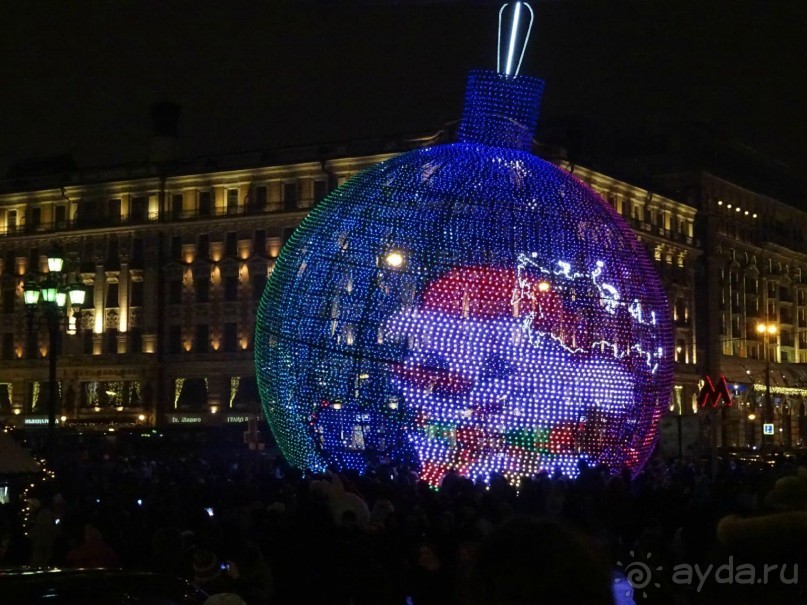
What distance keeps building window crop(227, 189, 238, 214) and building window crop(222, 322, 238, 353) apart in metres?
4.90

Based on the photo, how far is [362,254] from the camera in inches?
671

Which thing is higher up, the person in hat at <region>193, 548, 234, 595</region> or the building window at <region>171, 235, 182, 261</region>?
the building window at <region>171, 235, 182, 261</region>

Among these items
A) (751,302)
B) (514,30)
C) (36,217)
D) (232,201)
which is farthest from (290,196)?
(514,30)

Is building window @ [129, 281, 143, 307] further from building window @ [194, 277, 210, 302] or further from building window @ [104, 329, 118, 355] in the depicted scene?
building window @ [194, 277, 210, 302]

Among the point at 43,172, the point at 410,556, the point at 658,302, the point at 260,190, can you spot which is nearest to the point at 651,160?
the point at 260,190

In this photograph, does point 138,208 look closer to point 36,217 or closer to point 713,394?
point 36,217

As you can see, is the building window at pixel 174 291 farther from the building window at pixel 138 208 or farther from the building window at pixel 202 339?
the building window at pixel 138 208

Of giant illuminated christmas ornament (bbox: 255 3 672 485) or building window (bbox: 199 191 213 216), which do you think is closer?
giant illuminated christmas ornament (bbox: 255 3 672 485)

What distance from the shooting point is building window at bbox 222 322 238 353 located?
202ft

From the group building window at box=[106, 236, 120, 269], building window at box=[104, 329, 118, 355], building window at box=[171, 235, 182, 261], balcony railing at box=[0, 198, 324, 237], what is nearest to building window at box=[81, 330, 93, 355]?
building window at box=[104, 329, 118, 355]

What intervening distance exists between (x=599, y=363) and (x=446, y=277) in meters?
2.10

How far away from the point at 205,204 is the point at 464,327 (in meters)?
46.8

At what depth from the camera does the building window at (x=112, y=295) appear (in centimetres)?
6379

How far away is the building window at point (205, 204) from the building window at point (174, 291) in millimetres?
3234
